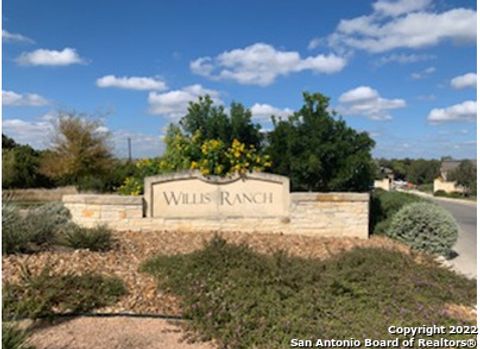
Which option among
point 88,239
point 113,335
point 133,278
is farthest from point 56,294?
point 88,239

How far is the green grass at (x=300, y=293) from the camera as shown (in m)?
4.21

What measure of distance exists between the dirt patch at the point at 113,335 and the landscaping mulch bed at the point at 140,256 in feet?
0.95

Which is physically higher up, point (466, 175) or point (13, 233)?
point (466, 175)

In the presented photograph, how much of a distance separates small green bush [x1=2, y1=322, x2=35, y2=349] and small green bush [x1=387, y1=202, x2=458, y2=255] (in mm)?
7848

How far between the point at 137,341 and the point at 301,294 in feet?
5.64

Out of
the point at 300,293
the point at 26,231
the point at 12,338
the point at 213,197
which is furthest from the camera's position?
the point at 213,197

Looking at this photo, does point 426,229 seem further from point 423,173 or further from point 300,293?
point 423,173

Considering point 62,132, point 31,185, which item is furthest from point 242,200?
point 31,185

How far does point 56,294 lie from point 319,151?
7.14 metres

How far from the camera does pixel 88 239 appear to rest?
699 cm

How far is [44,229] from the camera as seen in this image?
7.00m

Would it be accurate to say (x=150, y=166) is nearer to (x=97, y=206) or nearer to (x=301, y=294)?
(x=97, y=206)

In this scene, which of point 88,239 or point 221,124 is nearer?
point 88,239

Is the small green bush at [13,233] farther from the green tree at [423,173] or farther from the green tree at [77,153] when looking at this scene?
the green tree at [423,173]
